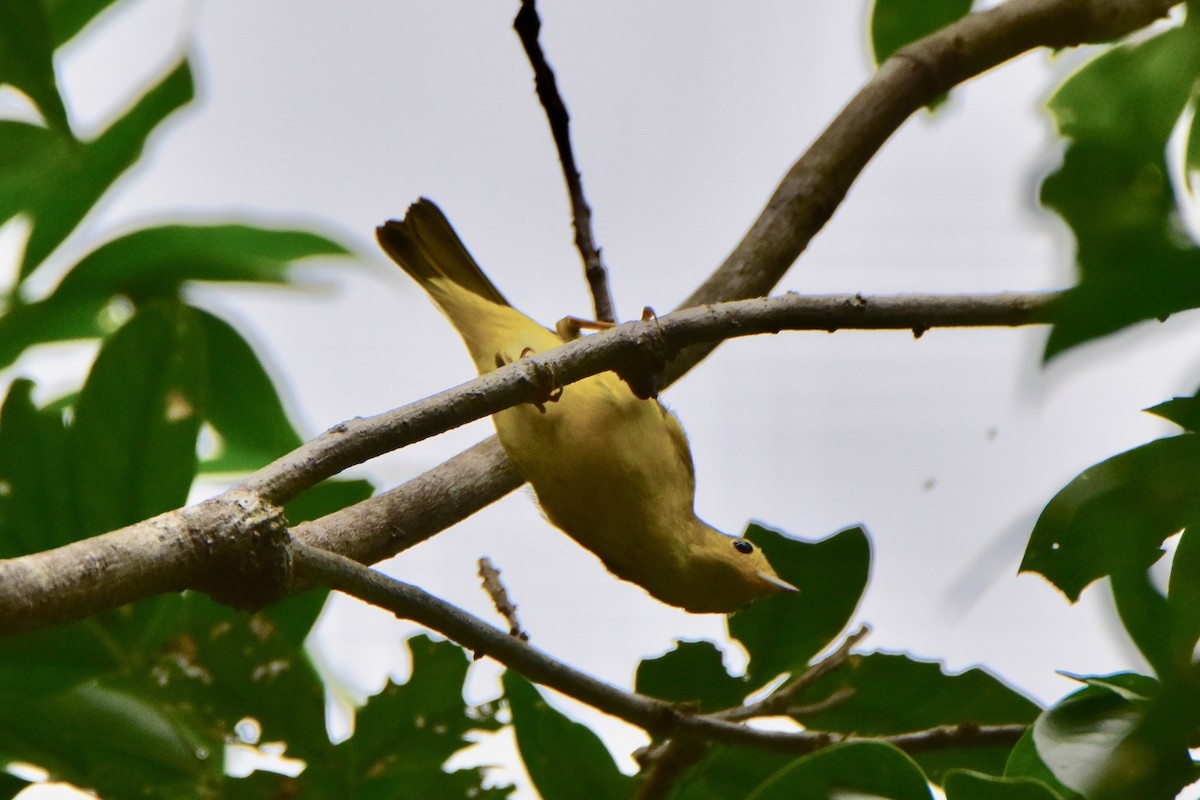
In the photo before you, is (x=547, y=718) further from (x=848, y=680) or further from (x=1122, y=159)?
(x=1122, y=159)

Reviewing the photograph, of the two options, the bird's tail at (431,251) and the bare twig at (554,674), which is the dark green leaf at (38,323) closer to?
the bird's tail at (431,251)

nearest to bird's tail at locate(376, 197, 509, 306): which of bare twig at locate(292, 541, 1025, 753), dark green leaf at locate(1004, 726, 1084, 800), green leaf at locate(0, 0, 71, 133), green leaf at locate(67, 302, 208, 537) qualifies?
green leaf at locate(67, 302, 208, 537)

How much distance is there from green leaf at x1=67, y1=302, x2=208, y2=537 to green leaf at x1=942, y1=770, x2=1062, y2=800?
1.34m

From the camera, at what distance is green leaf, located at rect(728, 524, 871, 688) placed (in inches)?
82.0

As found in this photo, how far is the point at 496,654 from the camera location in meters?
1.63

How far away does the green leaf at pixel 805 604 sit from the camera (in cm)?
208

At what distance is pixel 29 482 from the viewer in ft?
6.53

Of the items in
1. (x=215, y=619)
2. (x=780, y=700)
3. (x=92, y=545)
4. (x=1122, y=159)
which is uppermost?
(x=215, y=619)

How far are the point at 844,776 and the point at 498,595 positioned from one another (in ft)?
2.93

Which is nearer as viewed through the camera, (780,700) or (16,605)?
(16,605)

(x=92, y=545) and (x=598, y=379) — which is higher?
(x=598, y=379)

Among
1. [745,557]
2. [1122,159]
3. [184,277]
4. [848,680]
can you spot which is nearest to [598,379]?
[745,557]

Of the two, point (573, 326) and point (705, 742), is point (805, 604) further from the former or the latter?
point (573, 326)

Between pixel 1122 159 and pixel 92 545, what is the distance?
90cm
